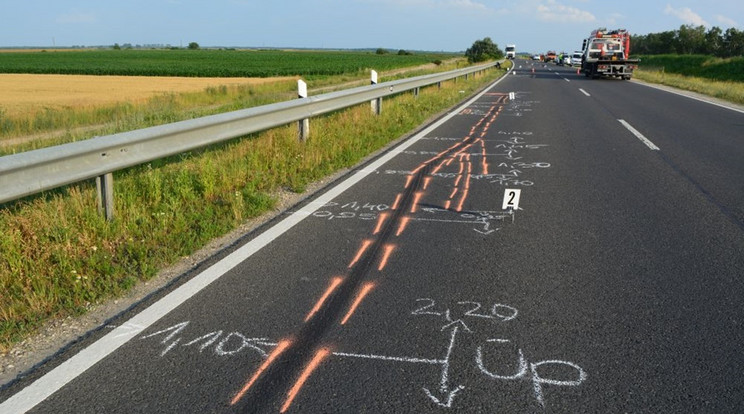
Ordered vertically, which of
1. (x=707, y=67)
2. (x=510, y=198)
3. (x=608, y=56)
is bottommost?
(x=510, y=198)

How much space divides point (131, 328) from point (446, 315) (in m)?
1.79

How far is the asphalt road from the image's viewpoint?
289 centimetres

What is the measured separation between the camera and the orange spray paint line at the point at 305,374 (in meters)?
2.82

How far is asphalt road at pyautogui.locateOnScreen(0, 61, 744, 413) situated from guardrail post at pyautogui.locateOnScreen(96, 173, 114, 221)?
122 centimetres

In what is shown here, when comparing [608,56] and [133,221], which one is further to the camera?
[608,56]

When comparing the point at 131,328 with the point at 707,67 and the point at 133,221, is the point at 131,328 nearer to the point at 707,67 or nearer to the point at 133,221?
the point at 133,221

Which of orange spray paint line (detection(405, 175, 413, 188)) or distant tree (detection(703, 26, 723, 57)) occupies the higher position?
distant tree (detection(703, 26, 723, 57))

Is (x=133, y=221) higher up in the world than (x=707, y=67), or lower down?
lower down

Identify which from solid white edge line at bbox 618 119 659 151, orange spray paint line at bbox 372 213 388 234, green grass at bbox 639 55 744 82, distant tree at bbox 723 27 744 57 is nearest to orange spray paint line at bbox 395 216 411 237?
orange spray paint line at bbox 372 213 388 234

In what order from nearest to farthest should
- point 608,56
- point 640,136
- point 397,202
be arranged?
point 397,202
point 640,136
point 608,56

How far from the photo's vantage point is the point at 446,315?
12.3 ft

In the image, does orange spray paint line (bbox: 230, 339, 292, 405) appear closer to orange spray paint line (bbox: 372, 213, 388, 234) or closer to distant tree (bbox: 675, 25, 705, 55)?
orange spray paint line (bbox: 372, 213, 388, 234)

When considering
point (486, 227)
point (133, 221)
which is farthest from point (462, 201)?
point (133, 221)

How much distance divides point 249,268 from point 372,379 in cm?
178
